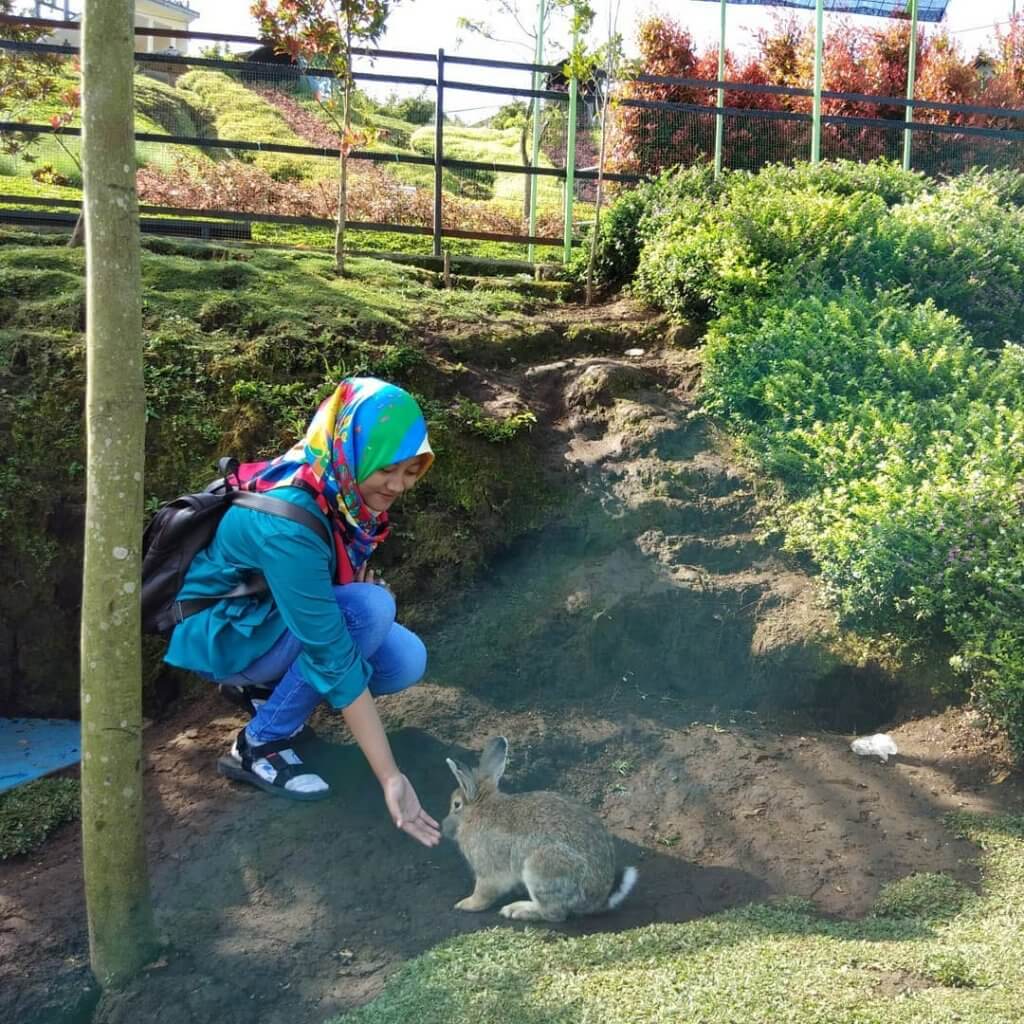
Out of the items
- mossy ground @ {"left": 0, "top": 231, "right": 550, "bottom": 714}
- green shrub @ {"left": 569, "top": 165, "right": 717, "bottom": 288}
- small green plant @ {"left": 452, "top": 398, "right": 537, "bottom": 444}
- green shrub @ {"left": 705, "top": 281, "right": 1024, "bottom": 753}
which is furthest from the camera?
green shrub @ {"left": 569, "top": 165, "right": 717, "bottom": 288}

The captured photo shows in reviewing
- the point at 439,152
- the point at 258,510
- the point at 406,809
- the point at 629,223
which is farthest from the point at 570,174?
the point at 406,809

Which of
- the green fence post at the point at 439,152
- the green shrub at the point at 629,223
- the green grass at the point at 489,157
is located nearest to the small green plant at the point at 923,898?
the green shrub at the point at 629,223

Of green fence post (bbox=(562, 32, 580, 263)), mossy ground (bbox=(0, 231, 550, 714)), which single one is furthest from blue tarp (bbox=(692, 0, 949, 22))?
mossy ground (bbox=(0, 231, 550, 714))

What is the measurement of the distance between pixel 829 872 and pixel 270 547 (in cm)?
254

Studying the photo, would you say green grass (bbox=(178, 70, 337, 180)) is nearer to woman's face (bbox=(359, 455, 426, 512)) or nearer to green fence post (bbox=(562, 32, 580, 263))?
green fence post (bbox=(562, 32, 580, 263))

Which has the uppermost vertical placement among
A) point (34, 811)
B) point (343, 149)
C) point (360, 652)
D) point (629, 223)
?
point (343, 149)

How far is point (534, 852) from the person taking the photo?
370 centimetres

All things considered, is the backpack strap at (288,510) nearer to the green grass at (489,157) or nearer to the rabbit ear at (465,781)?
the rabbit ear at (465,781)

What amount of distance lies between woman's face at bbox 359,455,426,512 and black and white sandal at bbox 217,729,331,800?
1.32 m

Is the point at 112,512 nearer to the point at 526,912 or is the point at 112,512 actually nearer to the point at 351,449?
the point at 351,449

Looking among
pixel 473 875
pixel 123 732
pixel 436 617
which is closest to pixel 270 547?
pixel 123 732

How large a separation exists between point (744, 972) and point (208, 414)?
4746mm

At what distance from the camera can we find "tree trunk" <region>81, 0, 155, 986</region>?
295cm

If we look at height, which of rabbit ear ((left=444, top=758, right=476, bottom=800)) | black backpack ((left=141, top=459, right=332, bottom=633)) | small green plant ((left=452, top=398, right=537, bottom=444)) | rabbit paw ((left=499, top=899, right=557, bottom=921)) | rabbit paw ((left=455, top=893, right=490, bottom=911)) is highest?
small green plant ((left=452, top=398, right=537, bottom=444))
